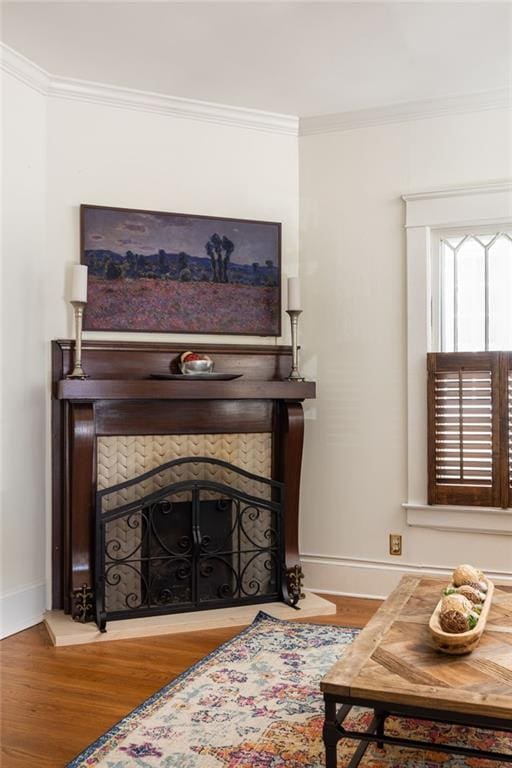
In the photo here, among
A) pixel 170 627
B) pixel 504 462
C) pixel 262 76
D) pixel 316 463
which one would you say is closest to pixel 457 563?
pixel 504 462

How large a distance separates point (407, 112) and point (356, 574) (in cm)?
264

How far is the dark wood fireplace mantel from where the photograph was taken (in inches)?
141

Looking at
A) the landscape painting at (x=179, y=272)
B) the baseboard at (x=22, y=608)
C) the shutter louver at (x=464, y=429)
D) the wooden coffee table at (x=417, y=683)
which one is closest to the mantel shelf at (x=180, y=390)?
the landscape painting at (x=179, y=272)

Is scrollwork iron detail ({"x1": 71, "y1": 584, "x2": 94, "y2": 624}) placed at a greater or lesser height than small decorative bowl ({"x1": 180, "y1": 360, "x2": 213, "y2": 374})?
lesser

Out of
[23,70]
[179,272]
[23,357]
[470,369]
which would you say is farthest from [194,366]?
[23,70]

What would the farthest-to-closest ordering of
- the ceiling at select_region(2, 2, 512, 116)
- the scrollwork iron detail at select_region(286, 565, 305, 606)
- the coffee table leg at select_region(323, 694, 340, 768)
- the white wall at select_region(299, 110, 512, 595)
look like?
1. the white wall at select_region(299, 110, 512, 595)
2. the scrollwork iron detail at select_region(286, 565, 305, 606)
3. the ceiling at select_region(2, 2, 512, 116)
4. the coffee table leg at select_region(323, 694, 340, 768)

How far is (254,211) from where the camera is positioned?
14.0 ft

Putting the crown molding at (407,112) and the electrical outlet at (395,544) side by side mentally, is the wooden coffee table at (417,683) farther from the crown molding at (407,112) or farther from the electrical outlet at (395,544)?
the crown molding at (407,112)

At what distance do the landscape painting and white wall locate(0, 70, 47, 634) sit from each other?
28 cm

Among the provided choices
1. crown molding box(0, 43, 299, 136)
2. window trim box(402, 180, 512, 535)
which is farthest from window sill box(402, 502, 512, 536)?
crown molding box(0, 43, 299, 136)

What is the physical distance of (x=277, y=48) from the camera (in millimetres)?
3533

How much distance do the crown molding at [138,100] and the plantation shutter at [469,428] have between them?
168 centimetres

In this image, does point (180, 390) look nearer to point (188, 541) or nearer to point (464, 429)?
point (188, 541)

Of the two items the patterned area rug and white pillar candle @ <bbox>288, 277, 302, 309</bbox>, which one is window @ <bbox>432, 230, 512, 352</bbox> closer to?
white pillar candle @ <bbox>288, 277, 302, 309</bbox>
